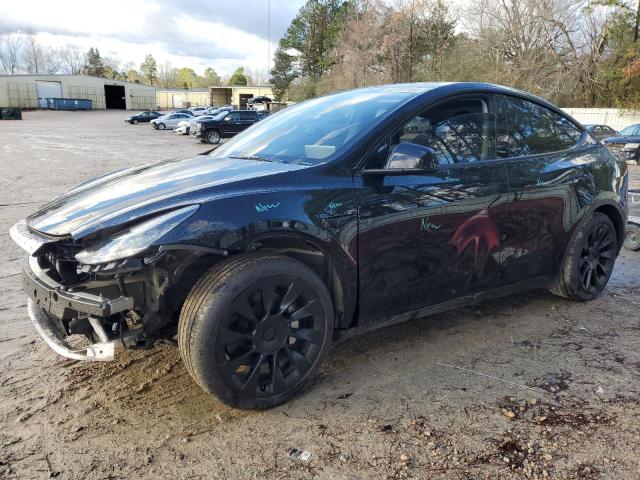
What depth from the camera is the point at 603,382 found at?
3145 mm

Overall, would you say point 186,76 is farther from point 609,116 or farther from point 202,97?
point 609,116

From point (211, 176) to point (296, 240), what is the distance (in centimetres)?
63

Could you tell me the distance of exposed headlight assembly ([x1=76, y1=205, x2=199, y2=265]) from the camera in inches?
92.7

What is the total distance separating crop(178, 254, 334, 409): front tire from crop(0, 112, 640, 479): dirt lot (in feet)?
0.61

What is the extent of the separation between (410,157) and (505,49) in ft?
124

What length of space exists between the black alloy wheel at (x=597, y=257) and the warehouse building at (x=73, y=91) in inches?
3108

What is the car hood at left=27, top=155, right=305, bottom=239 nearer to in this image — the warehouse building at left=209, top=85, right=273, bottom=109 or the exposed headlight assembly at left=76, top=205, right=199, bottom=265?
the exposed headlight assembly at left=76, top=205, right=199, bottom=265

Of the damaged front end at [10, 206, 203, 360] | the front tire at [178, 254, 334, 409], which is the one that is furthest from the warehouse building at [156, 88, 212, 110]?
the front tire at [178, 254, 334, 409]

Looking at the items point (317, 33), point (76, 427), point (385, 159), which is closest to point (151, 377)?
point (76, 427)

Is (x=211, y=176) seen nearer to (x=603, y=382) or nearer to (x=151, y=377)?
(x=151, y=377)

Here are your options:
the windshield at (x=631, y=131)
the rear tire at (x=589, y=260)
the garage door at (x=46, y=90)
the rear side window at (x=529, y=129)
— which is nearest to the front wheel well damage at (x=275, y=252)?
the rear side window at (x=529, y=129)

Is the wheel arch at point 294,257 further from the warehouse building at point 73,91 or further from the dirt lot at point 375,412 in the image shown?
the warehouse building at point 73,91

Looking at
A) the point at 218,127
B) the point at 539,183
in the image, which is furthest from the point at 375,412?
the point at 218,127

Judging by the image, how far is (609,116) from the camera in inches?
1252
